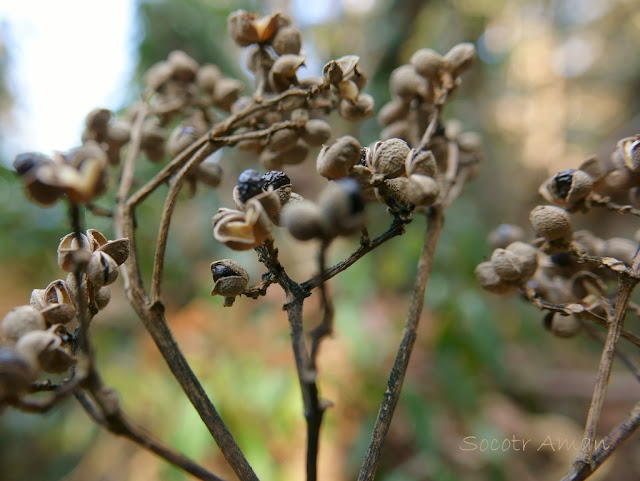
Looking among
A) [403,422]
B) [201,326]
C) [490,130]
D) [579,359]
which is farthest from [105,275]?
[490,130]

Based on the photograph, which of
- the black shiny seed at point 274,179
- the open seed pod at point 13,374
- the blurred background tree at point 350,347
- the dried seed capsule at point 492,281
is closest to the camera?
the open seed pod at point 13,374

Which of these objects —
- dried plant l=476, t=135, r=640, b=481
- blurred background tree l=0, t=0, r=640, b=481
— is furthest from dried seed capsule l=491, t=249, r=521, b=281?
blurred background tree l=0, t=0, r=640, b=481

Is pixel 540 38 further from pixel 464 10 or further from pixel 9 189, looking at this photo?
pixel 9 189

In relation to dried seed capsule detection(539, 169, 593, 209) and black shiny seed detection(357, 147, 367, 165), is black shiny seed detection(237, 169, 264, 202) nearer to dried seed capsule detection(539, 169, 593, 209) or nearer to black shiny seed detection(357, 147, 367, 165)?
black shiny seed detection(357, 147, 367, 165)

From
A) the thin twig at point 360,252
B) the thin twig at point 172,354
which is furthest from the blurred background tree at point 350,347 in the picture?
the thin twig at point 360,252

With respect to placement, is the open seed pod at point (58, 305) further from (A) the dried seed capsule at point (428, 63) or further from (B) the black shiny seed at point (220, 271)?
(A) the dried seed capsule at point (428, 63)

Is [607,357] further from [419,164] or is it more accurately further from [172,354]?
[172,354]

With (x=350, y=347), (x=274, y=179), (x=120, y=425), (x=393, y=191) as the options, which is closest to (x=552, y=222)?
(x=393, y=191)
